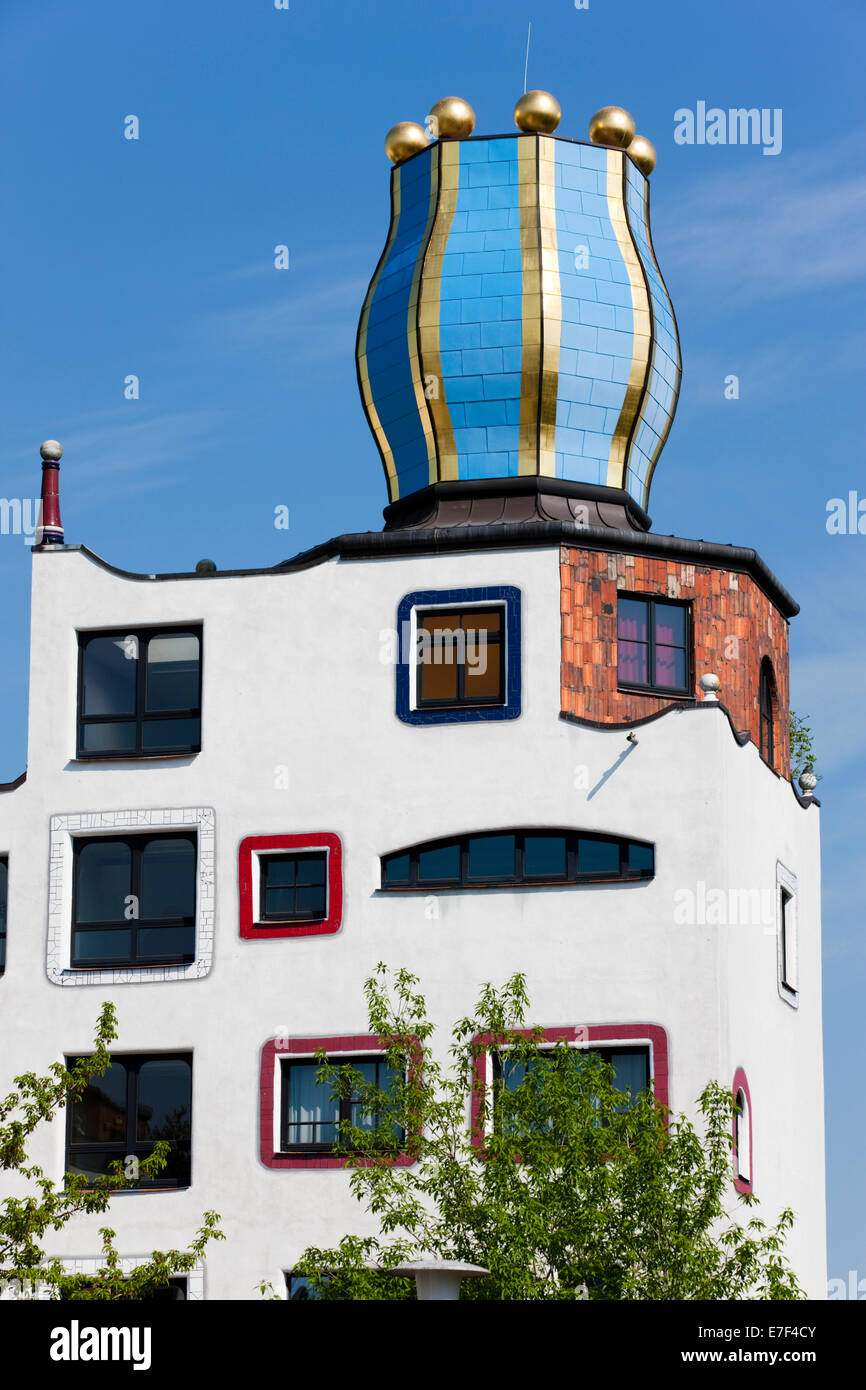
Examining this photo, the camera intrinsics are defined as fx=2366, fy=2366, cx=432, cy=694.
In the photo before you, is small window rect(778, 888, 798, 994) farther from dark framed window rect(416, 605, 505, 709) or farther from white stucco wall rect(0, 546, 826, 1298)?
dark framed window rect(416, 605, 505, 709)

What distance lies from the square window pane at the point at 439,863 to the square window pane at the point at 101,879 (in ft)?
13.8

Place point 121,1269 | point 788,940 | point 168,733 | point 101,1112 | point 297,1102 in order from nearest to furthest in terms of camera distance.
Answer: point 121,1269, point 297,1102, point 101,1112, point 168,733, point 788,940

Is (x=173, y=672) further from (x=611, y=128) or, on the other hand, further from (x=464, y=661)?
(x=611, y=128)

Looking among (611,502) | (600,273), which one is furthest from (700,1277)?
(600,273)

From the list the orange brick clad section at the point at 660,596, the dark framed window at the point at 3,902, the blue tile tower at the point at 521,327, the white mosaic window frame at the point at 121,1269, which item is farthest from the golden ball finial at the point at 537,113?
the white mosaic window frame at the point at 121,1269

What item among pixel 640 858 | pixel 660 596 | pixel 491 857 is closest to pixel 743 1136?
pixel 640 858

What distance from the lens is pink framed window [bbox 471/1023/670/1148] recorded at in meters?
29.5

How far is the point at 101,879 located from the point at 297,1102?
428cm

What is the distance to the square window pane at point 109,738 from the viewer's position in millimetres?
32906

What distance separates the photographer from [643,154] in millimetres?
36312

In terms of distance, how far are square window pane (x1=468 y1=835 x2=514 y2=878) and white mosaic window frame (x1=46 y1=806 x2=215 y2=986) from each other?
3623mm

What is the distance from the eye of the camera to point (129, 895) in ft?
106
